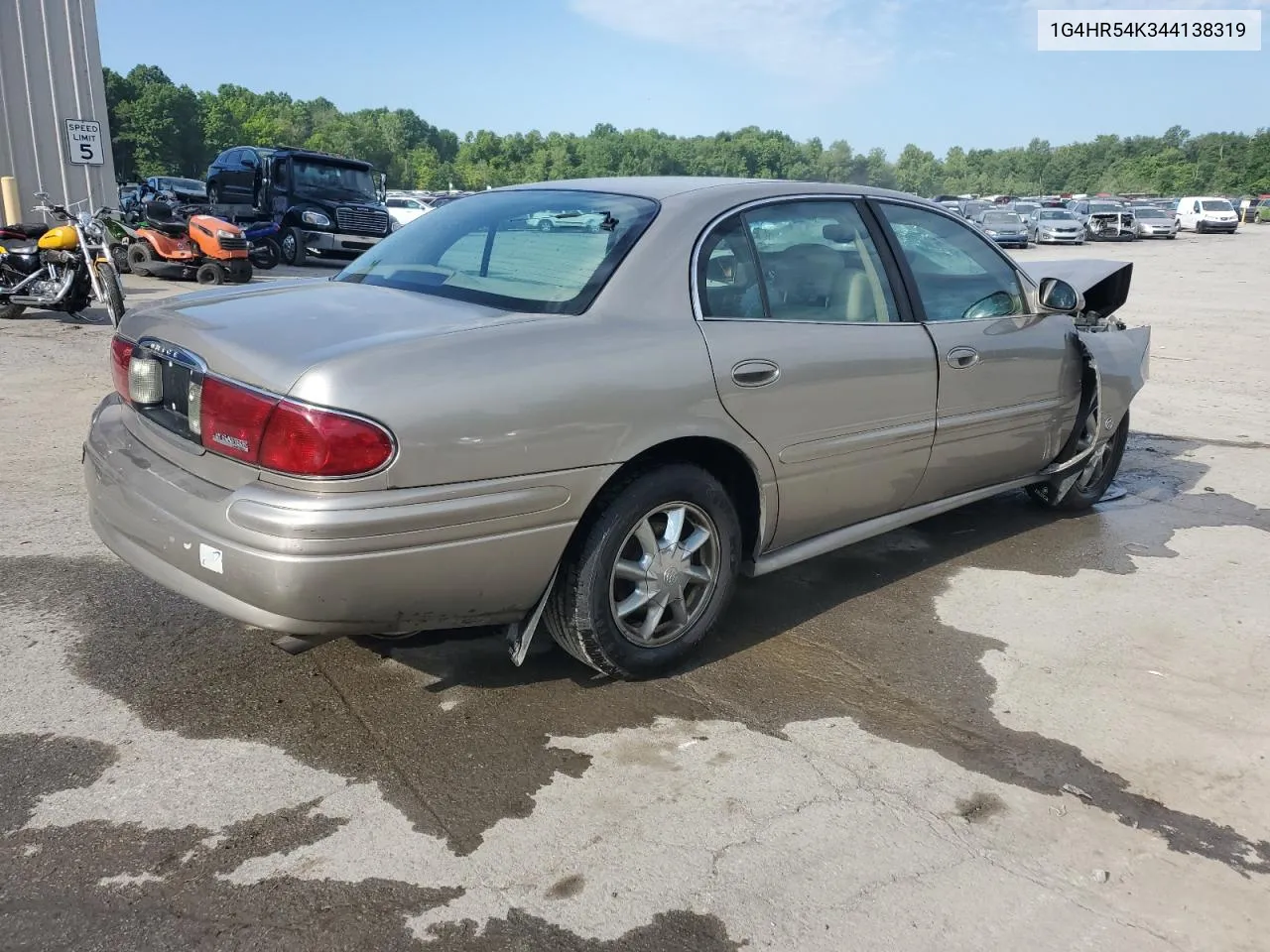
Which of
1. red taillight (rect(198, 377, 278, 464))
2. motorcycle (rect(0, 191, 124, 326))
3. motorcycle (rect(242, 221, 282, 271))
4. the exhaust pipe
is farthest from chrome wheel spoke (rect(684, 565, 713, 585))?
motorcycle (rect(242, 221, 282, 271))

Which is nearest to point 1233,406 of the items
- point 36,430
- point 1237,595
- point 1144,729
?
point 1237,595

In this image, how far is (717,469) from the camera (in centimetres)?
353

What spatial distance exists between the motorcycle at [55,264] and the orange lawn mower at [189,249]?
279 cm

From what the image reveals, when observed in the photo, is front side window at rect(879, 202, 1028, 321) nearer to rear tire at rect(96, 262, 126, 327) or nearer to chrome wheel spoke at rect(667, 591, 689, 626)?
chrome wheel spoke at rect(667, 591, 689, 626)

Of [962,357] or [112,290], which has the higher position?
[962,357]

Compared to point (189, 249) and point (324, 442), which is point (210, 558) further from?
point (189, 249)

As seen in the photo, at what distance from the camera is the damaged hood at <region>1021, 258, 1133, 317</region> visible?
543 cm

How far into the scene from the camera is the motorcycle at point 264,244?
1750 cm

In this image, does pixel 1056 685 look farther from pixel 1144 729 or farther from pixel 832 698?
pixel 832 698

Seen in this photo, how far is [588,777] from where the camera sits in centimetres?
286

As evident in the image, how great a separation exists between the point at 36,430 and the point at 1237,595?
6616mm

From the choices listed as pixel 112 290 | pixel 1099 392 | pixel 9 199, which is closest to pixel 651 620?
pixel 1099 392

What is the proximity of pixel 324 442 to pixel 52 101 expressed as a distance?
15.4 metres

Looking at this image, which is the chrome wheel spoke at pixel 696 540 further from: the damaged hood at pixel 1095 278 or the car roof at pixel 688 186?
the damaged hood at pixel 1095 278
